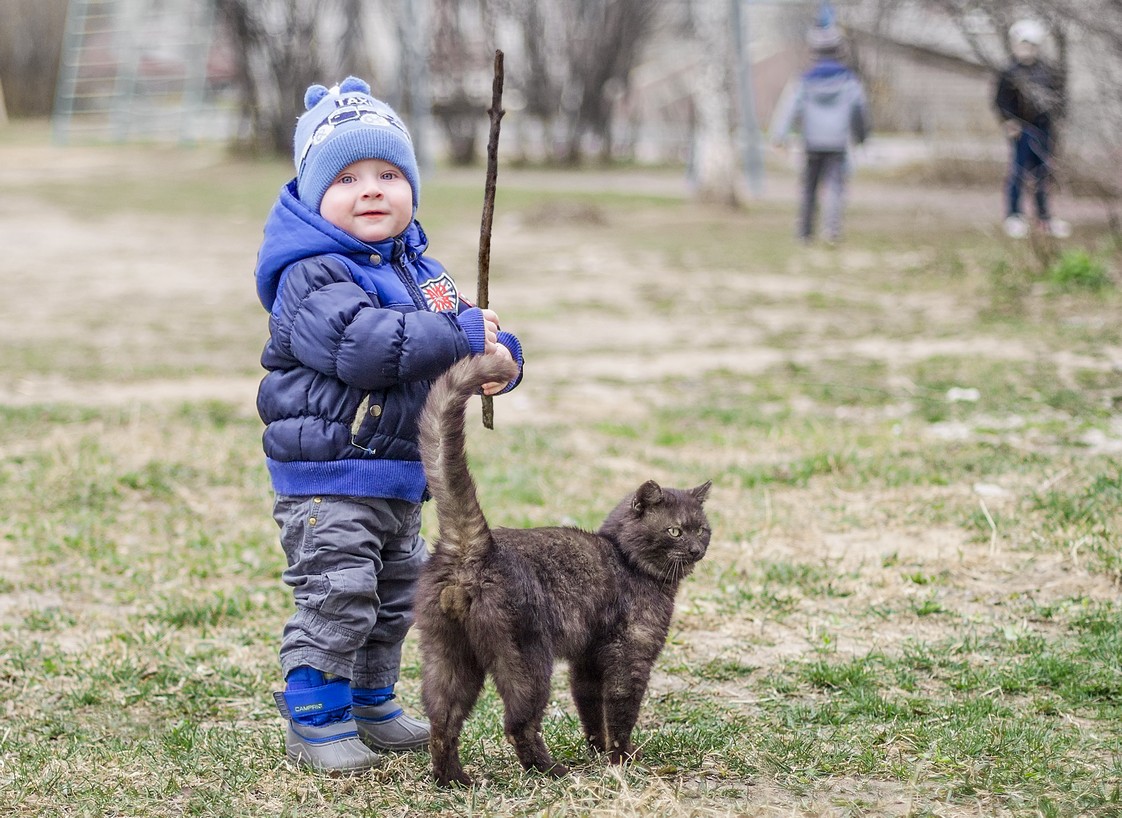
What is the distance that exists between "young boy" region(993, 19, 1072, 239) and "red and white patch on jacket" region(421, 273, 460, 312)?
31.0 ft

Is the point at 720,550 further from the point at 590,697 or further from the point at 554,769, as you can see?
the point at 554,769

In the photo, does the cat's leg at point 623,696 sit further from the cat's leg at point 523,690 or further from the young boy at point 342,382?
the young boy at point 342,382

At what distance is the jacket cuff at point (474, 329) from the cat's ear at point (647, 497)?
576 millimetres

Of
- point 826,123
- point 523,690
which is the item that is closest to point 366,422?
point 523,690

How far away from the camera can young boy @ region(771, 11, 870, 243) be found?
46.9ft

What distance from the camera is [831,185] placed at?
14.6 m

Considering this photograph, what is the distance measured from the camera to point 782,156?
2680 cm

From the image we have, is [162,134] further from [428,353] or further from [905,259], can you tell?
[428,353]

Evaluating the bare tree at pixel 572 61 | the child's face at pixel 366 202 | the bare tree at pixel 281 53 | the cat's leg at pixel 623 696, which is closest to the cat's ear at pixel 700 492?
the cat's leg at pixel 623 696

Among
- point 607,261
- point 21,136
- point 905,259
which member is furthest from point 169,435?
point 21,136

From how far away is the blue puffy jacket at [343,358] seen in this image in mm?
3316

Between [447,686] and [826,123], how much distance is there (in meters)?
12.2

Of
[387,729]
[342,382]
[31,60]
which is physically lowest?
[387,729]

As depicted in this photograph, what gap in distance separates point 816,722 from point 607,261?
1036 centimetres
